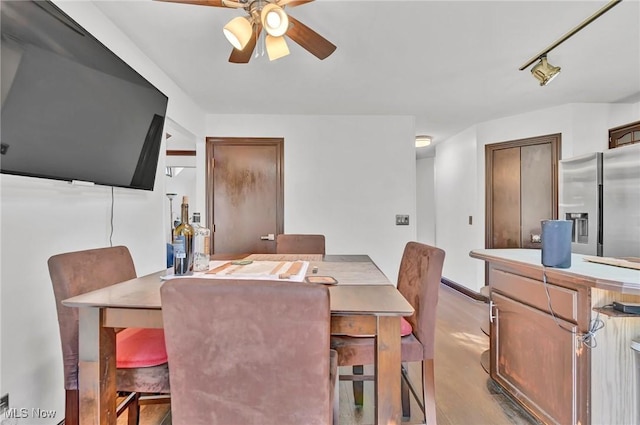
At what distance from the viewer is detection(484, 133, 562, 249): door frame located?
3.57 metres

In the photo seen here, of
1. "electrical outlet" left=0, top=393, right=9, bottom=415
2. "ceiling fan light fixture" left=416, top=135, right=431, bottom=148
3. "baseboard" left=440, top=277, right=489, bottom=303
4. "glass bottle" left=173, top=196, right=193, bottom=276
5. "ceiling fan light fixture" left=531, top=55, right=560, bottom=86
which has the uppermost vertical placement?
"ceiling fan light fixture" left=416, top=135, right=431, bottom=148

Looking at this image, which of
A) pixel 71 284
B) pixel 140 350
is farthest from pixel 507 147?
pixel 71 284

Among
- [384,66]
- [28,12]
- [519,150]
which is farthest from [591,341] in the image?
[519,150]

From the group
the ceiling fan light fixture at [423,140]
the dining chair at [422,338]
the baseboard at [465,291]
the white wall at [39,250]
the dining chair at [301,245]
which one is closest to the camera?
the dining chair at [422,338]

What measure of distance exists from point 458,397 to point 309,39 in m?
2.32

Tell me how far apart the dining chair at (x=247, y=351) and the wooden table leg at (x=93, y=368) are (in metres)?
0.41

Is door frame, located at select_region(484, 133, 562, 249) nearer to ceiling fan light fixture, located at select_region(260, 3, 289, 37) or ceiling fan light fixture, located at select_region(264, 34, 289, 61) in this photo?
ceiling fan light fixture, located at select_region(264, 34, 289, 61)

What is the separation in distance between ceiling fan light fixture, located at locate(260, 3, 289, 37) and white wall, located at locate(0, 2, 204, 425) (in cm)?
115

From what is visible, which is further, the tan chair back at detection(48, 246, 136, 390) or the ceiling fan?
the ceiling fan

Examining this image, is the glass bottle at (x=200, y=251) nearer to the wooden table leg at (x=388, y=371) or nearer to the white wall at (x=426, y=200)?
the wooden table leg at (x=388, y=371)

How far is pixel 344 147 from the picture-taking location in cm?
380

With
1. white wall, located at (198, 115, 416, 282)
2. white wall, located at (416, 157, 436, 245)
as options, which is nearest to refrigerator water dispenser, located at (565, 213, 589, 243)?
white wall, located at (198, 115, 416, 282)

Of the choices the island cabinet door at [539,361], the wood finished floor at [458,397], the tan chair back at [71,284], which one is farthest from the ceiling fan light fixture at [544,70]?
the tan chair back at [71,284]

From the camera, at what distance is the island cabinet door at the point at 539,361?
146 centimetres
